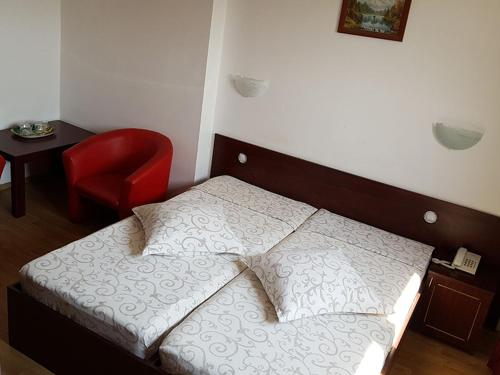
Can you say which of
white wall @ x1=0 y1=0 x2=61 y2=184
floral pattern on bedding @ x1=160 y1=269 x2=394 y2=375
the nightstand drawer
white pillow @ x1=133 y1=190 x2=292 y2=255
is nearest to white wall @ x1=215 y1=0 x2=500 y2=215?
the nightstand drawer

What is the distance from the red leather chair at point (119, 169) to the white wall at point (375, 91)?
0.56 m

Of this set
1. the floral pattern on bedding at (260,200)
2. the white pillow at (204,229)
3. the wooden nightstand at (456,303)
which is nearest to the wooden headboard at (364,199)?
the floral pattern on bedding at (260,200)

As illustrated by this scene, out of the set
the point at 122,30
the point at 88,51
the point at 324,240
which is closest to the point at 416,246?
the point at 324,240

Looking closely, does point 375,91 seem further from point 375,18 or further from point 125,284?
point 125,284

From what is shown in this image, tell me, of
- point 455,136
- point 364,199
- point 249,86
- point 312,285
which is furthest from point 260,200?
point 455,136

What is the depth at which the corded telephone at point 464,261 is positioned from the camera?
2.57 meters

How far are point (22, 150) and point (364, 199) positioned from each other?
2242 mm

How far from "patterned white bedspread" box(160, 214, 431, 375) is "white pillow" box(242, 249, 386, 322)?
0.04m

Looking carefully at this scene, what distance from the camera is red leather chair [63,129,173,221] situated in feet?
9.68

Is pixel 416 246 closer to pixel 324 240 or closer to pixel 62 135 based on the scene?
pixel 324 240

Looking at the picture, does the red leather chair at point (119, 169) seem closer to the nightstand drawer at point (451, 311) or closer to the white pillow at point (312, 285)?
the white pillow at point (312, 285)

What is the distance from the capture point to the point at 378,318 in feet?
6.81

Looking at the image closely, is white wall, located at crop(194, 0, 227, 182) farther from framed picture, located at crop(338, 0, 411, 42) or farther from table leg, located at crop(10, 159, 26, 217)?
table leg, located at crop(10, 159, 26, 217)

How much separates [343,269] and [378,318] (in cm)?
26
